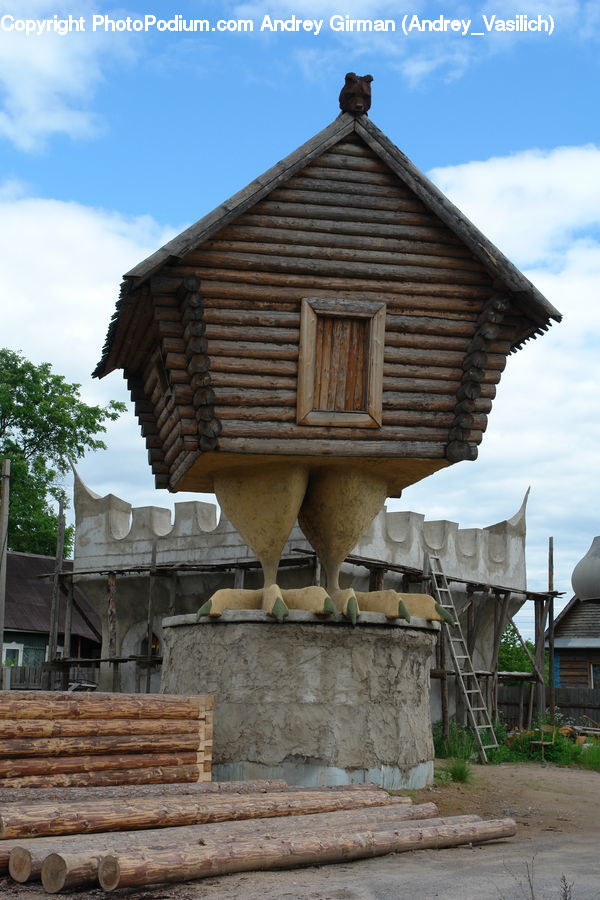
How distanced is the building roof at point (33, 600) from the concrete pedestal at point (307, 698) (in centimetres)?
2163

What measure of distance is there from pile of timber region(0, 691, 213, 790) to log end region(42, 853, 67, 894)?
2.39 metres

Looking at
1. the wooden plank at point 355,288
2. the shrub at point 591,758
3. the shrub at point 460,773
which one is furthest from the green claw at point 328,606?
the shrub at point 591,758

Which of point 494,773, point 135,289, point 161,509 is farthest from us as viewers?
point 161,509

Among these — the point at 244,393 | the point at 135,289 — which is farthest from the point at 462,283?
the point at 135,289

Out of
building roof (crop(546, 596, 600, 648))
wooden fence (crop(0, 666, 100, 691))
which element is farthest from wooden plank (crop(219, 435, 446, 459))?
building roof (crop(546, 596, 600, 648))

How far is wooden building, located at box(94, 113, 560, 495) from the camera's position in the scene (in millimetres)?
10164

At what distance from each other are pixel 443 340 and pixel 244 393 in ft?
7.05

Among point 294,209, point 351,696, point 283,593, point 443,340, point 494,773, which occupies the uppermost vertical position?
point 294,209

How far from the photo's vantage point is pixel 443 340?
1070 centimetres

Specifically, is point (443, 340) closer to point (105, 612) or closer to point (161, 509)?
point (161, 509)

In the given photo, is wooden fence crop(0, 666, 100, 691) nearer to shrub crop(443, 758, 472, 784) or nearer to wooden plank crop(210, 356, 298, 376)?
shrub crop(443, 758, 472, 784)

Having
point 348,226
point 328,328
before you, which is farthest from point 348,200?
point 328,328

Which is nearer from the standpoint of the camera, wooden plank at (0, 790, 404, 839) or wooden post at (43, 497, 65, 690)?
wooden plank at (0, 790, 404, 839)

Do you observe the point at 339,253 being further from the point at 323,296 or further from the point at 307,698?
the point at 307,698
